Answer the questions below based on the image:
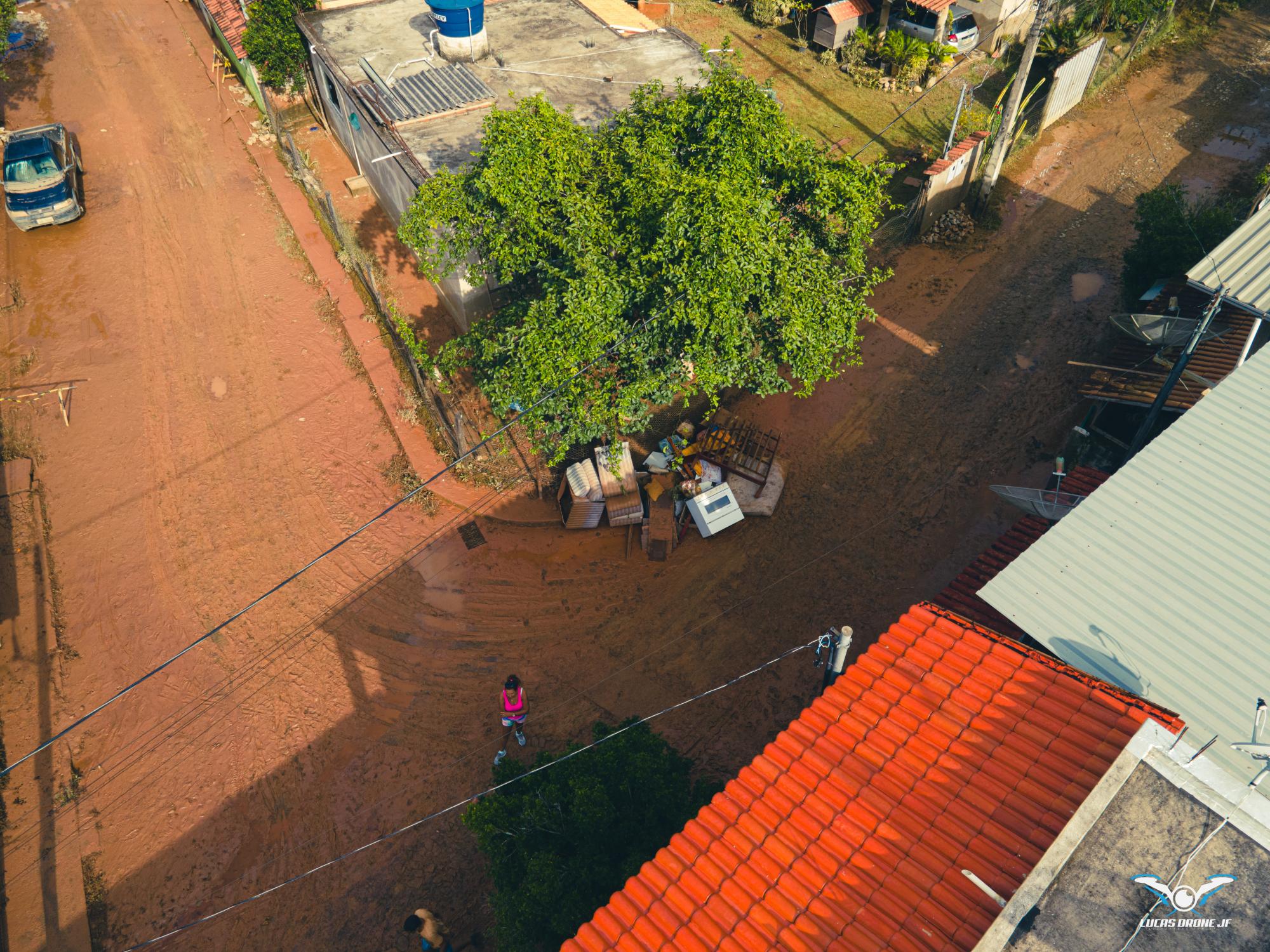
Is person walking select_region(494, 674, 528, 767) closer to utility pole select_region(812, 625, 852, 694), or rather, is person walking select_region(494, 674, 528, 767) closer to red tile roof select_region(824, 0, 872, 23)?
utility pole select_region(812, 625, 852, 694)

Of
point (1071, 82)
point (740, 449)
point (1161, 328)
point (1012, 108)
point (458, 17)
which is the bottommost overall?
point (740, 449)

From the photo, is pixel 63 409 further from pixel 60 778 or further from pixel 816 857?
pixel 816 857

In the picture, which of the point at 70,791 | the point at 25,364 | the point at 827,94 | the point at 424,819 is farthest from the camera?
the point at 827,94

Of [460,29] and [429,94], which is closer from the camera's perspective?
[429,94]

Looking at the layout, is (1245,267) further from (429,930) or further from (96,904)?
(96,904)

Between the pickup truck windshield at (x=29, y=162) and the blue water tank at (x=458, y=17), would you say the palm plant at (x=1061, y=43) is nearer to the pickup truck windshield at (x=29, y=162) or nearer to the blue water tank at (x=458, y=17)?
the blue water tank at (x=458, y=17)

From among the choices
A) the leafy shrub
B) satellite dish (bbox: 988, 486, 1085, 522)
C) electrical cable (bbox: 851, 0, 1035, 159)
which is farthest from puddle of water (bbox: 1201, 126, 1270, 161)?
satellite dish (bbox: 988, 486, 1085, 522)

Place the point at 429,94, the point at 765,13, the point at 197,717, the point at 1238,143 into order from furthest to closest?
the point at 765,13, the point at 1238,143, the point at 429,94, the point at 197,717

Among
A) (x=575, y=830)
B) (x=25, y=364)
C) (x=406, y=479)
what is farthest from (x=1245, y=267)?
(x=25, y=364)
